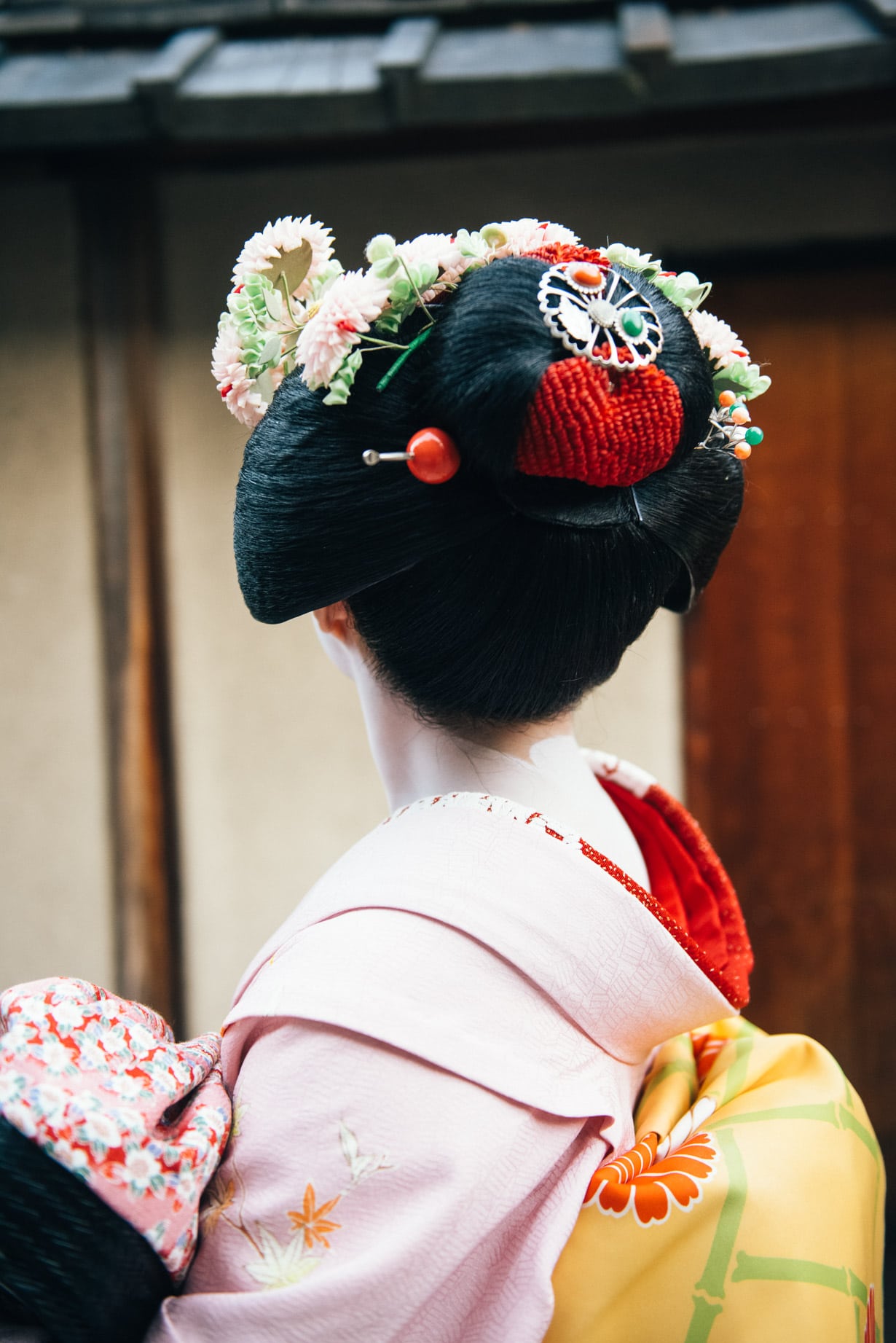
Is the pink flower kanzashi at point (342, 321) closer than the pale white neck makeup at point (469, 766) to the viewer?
Yes

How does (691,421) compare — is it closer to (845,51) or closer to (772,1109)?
(772,1109)

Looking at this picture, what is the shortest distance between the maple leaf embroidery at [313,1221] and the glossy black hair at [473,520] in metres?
0.53

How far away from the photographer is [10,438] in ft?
10.8

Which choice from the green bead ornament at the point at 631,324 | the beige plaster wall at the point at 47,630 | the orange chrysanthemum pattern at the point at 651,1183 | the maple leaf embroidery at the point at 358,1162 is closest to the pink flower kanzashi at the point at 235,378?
the green bead ornament at the point at 631,324

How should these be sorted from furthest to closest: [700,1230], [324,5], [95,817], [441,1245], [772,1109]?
[95,817]
[324,5]
[772,1109]
[700,1230]
[441,1245]

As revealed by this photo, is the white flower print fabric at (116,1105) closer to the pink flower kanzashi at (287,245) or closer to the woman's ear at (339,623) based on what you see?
the woman's ear at (339,623)

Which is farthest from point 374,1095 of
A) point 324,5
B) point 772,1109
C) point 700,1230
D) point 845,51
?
point 324,5

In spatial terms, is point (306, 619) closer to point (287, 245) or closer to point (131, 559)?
point (131, 559)

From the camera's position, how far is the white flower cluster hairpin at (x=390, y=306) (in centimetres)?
101

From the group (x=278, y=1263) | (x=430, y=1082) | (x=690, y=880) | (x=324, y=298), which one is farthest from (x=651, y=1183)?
(x=324, y=298)

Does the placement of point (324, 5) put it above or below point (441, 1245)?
above

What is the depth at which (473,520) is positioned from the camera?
40.4 inches

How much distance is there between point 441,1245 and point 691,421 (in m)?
0.88

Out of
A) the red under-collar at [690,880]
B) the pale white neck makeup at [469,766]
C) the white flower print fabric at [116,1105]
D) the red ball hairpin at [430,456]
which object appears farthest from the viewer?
the red under-collar at [690,880]
